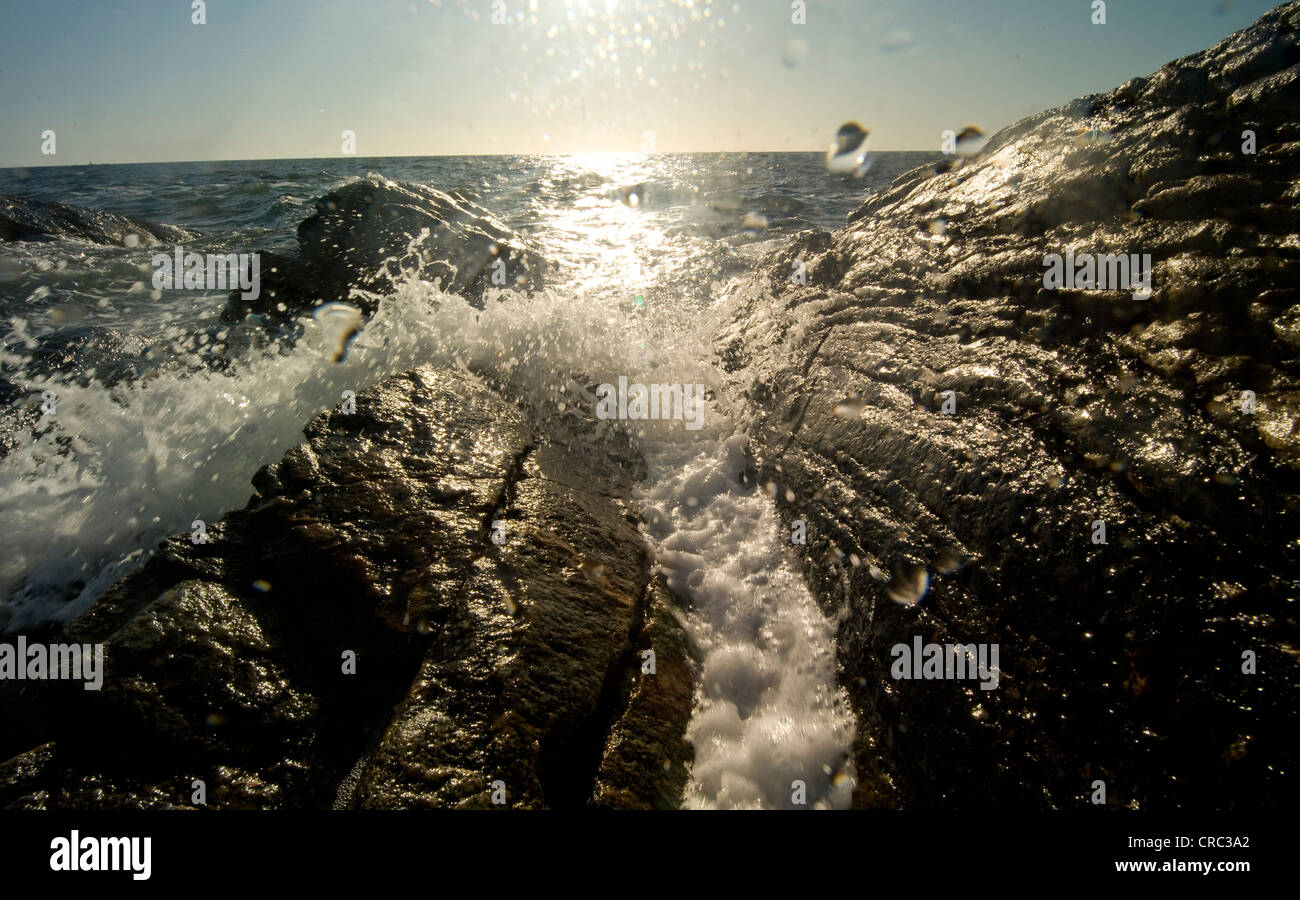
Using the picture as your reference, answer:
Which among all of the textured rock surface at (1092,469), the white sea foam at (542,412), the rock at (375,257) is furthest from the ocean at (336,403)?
the rock at (375,257)

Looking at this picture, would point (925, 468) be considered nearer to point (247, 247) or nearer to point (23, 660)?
point (23, 660)

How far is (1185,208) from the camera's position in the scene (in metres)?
2.78

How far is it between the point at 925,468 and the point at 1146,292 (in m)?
1.33

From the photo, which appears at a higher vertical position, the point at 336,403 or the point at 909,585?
the point at 336,403

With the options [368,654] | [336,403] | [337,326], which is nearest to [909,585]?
[368,654]

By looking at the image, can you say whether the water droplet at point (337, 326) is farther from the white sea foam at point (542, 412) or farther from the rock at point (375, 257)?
the rock at point (375, 257)

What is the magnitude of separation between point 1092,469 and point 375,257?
8.81 m

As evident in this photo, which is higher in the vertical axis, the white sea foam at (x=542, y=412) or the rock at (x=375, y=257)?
the rock at (x=375, y=257)

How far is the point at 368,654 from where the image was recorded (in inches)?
102

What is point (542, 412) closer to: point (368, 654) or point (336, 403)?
point (336, 403)

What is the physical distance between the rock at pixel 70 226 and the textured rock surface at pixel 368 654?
1348 cm

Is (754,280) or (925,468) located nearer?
(925,468)

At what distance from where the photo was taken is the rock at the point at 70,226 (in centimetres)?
1095
